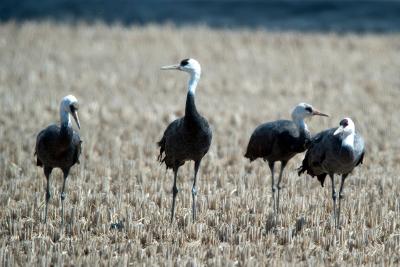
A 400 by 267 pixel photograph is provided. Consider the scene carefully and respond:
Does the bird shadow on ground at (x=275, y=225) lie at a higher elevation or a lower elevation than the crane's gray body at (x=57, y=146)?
lower

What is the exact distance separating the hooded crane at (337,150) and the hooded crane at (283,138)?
222mm

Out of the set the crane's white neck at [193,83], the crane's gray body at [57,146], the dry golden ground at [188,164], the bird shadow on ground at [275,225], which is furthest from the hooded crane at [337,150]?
the crane's gray body at [57,146]

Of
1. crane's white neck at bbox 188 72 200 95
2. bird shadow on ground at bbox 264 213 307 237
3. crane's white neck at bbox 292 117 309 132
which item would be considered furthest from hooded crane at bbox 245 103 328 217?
crane's white neck at bbox 188 72 200 95

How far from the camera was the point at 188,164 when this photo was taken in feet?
41.5

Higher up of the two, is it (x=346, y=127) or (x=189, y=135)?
(x=346, y=127)

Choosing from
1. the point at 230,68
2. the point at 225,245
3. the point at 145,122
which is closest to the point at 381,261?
the point at 225,245

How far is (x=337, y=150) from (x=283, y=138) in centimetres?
84

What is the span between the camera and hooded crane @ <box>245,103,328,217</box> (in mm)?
9602

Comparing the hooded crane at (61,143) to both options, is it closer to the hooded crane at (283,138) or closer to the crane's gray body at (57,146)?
the crane's gray body at (57,146)

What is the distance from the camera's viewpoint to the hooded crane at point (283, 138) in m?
Answer: 9.60

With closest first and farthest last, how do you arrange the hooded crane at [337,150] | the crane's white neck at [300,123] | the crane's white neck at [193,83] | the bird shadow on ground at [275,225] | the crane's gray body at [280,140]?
the bird shadow on ground at [275,225]
the hooded crane at [337,150]
the crane's white neck at [193,83]
the crane's gray body at [280,140]
the crane's white neck at [300,123]

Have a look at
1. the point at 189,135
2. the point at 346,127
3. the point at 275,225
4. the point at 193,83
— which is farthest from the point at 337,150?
the point at 193,83

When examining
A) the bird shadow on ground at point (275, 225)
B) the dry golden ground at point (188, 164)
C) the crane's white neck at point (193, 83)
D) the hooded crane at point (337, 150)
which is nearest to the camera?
the dry golden ground at point (188, 164)

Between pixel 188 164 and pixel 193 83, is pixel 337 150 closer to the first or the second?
pixel 193 83
